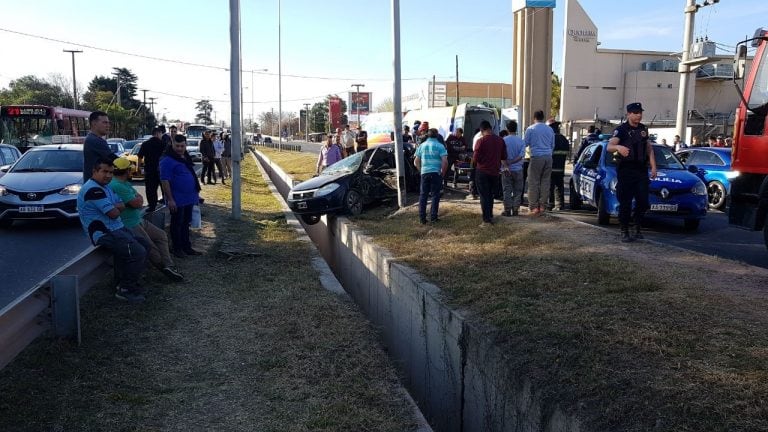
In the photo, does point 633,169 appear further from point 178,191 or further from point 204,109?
point 204,109

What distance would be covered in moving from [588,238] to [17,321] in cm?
651

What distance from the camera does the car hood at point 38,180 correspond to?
33.3ft

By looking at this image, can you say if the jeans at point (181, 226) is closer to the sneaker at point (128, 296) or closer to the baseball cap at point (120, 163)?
the baseball cap at point (120, 163)

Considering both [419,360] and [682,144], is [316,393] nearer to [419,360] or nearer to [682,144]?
[419,360]

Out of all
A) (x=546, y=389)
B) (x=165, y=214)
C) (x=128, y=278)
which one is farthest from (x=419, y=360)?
(x=165, y=214)

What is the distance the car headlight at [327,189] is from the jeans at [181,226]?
3431 millimetres

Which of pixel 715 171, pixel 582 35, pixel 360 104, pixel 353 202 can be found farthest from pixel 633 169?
pixel 360 104

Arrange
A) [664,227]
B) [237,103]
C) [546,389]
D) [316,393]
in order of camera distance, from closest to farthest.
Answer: [546,389], [316,393], [664,227], [237,103]

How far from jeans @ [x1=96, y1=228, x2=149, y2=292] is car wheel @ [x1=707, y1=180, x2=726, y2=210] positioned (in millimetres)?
13335

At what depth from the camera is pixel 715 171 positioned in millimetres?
14391

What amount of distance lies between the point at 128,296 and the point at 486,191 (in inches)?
210

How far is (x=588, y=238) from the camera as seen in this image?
7773mm

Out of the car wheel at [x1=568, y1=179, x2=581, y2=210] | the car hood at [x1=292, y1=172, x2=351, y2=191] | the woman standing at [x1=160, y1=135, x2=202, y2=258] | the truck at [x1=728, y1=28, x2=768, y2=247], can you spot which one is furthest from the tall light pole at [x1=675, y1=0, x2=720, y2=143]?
the woman standing at [x1=160, y1=135, x2=202, y2=258]

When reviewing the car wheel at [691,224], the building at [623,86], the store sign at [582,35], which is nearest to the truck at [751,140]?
the car wheel at [691,224]
